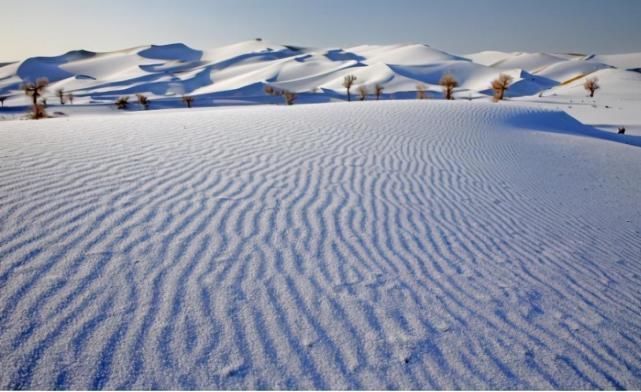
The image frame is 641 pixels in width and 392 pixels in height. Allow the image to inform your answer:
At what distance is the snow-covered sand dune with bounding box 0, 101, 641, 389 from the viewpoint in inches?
87.0

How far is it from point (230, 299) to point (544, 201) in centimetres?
535

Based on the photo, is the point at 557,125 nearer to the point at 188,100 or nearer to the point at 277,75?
the point at 188,100

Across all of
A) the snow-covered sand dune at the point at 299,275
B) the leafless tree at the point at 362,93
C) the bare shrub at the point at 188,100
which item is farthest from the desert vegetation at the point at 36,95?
the leafless tree at the point at 362,93

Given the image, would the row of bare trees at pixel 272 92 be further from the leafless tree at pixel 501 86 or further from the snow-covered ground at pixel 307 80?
the snow-covered ground at pixel 307 80

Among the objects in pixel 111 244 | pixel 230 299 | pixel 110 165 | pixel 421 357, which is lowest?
pixel 421 357

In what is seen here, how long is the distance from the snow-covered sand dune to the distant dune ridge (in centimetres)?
4791

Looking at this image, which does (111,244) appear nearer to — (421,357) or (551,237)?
(421,357)

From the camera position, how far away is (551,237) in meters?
4.31

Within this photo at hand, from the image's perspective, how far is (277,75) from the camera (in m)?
80.9

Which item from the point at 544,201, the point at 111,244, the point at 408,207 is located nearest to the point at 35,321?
the point at 111,244

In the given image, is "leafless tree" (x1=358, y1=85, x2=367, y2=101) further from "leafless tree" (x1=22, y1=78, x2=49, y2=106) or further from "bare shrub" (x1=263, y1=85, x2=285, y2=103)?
"leafless tree" (x1=22, y1=78, x2=49, y2=106)

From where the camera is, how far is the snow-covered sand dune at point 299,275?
2.21 meters

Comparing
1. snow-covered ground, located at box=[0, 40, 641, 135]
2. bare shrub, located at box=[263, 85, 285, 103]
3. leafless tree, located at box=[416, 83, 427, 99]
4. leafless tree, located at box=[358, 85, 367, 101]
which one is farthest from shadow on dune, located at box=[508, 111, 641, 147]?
bare shrub, located at box=[263, 85, 285, 103]

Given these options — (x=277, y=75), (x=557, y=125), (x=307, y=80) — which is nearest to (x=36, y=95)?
(x=557, y=125)
